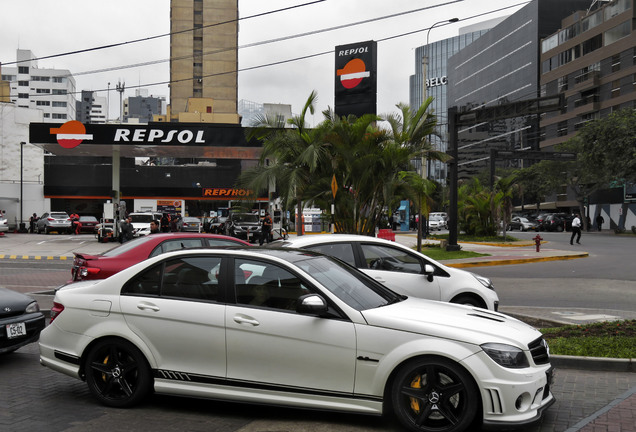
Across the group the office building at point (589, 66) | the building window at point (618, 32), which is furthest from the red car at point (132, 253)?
the building window at point (618, 32)

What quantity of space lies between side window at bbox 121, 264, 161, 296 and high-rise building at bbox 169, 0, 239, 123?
302 feet

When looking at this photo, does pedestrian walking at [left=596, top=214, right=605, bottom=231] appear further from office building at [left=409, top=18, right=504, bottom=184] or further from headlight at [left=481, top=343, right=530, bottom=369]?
office building at [left=409, top=18, right=504, bottom=184]

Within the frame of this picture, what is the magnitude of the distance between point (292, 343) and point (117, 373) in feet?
5.69

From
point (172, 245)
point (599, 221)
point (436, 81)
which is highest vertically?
point (436, 81)

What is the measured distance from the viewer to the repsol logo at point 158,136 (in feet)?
110

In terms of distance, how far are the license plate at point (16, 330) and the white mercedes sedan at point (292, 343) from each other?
4.41 feet

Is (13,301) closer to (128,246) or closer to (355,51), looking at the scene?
(128,246)

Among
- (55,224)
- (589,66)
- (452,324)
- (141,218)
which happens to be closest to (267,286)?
(452,324)

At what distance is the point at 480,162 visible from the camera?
110312 millimetres

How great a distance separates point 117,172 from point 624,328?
3376 cm

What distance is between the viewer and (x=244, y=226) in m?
34.3

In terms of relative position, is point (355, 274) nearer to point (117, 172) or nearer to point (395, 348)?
point (395, 348)

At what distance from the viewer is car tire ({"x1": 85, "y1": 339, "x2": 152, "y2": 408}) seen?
539 cm

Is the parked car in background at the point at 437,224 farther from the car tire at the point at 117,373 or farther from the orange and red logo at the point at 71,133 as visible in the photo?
the car tire at the point at 117,373
